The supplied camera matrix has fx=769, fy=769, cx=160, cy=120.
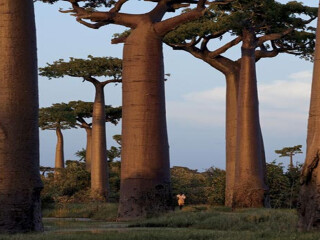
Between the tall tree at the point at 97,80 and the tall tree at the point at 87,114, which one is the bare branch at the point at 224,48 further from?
the tall tree at the point at 87,114

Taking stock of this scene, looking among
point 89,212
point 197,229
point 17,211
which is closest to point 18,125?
point 17,211

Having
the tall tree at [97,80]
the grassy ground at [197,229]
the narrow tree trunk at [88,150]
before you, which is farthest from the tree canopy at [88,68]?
the grassy ground at [197,229]

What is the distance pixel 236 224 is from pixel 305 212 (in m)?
2.69

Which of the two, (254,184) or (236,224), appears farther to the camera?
(254,184)

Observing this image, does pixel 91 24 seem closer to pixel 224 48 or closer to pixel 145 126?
pixel 145 126

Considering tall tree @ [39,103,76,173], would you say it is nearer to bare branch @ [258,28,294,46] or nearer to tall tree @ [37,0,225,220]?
bare branch @ [258,28,294,46]

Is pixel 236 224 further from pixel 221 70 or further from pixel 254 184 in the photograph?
pixel 221 70

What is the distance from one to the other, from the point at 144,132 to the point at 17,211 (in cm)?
567

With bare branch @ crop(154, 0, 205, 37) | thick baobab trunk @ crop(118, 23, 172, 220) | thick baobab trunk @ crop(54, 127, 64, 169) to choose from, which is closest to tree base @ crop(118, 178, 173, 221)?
thick baobab trunk @ crop(118, 23, 172, 220)

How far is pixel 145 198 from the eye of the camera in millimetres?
17875

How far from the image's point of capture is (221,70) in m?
26.0

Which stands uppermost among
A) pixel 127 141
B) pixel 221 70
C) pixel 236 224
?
pixel 221 70

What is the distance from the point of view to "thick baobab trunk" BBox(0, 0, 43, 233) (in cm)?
1256

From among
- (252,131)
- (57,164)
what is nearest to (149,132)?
(252,131)
